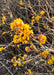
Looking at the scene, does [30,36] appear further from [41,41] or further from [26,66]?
[26,66]

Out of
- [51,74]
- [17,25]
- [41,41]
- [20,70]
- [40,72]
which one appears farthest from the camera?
[20,70]

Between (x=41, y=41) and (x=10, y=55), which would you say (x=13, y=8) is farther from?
(x=41, y=41)

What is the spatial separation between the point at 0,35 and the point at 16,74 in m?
1.27

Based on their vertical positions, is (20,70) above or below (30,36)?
below

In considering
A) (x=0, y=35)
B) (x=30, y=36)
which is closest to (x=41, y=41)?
(x=30, y=36)

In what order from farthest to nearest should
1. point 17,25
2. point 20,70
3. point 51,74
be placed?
point 20,70 < point 51,74 < point 17,25

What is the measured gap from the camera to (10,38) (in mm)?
2920

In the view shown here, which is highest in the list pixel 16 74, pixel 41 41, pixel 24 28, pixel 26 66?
pixel 24 28

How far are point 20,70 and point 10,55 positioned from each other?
56cm

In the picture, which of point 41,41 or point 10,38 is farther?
point 10,38

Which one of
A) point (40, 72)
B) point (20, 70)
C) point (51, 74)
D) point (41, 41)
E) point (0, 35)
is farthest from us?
point (0, 35)

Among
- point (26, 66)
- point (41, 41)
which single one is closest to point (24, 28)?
point (41, 41)

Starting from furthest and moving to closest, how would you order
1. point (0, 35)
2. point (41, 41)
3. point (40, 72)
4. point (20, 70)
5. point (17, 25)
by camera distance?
point (0, 35), point (20, 70), point (40, 72), point (41, 41), point (17, 25)

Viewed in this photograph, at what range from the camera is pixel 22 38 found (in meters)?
0.58
